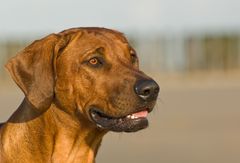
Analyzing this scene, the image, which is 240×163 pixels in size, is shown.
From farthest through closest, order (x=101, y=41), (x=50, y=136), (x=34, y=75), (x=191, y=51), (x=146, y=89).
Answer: (x=191, y=51)
(x=101, y=41)
(x=50, y=136)
(x=34, y=75)
(x=146, y=89)

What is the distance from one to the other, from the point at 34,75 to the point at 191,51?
128 feet

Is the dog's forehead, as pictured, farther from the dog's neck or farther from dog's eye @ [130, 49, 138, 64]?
the dog's neck

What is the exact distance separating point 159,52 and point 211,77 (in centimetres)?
528

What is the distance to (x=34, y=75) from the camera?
7.21 meters

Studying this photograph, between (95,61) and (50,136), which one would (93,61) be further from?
(50,136)

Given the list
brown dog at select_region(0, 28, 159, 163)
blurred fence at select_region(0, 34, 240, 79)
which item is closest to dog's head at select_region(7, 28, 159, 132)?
brown dog at select_region(0, 28, 159, 163)

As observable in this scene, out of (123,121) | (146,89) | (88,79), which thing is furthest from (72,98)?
(146,89)

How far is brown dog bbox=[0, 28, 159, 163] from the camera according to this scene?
7.18m

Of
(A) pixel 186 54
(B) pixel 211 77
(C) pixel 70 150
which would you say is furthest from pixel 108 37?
(A) pixel 186 54

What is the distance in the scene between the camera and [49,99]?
725 centimetres

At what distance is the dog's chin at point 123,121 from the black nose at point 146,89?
14cm

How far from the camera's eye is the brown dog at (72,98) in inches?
283

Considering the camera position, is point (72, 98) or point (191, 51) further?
point (191, 51)

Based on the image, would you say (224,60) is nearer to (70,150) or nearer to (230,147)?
(230,147)
